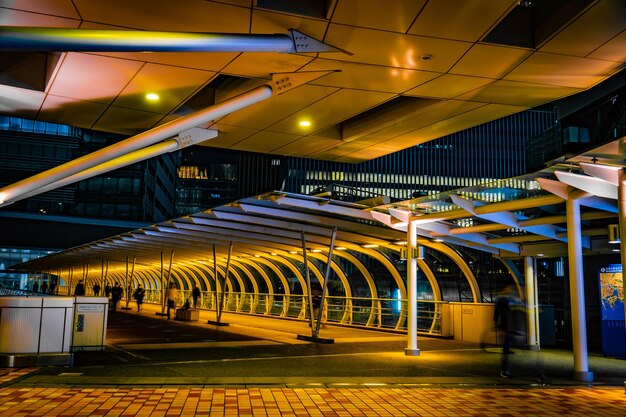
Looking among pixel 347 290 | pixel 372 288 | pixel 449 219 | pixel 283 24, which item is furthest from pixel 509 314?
pixel 347 290

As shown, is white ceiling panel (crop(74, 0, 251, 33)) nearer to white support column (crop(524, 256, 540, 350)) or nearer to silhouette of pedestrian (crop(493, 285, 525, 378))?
silhouette of pedestrian (crop(493, 285, 525, 378))

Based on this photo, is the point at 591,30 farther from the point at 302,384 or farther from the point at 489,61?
the point at 302,384

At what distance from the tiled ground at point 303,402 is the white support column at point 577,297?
3.69 ft

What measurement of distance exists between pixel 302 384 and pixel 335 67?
14.4 feet

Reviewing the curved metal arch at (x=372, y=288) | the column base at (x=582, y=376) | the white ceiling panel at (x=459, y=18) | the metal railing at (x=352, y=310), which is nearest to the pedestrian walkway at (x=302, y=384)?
the column base at (x=582, y=376)

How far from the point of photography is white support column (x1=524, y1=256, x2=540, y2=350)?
14.4 meters

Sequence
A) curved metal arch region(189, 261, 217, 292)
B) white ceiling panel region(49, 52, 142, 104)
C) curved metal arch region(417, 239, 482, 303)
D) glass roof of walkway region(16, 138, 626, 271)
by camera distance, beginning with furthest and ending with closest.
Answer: curved metal arch region(189, 261, 217, 292)
curved metal arch region(417, 239, 482, 303)
glass roof of walkway region(16, 138, 626, 271)
white ceiling panel region(49, 52, 142, 104)

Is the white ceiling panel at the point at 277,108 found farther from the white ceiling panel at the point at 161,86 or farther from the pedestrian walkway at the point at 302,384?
the pedestrian walkway at the point at 302,384

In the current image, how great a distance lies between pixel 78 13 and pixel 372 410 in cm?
522

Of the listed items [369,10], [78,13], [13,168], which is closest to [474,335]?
[369,10]

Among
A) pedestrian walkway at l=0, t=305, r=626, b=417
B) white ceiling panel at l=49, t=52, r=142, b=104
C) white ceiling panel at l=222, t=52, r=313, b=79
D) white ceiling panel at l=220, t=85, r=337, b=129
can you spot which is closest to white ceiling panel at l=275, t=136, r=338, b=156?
white ceiling panel at l=220, t=85, r=337, b=129

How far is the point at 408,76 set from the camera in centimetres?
715

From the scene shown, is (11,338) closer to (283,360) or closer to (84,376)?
(84,376)

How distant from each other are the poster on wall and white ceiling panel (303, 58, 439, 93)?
27.2 ft
